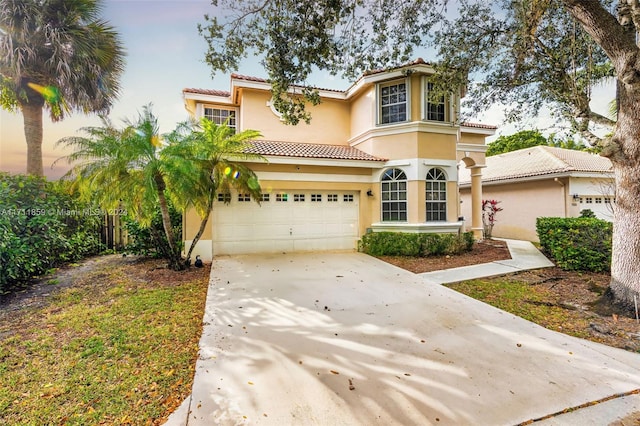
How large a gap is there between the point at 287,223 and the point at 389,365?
8.12 metres

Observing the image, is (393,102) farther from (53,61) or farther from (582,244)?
(53,61)

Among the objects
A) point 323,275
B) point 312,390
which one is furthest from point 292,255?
point 312,390

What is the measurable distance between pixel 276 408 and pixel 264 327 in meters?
1.94

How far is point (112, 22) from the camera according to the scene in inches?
422

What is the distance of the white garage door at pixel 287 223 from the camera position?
10.7 m

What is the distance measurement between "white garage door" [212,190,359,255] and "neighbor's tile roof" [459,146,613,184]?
10.4 metres

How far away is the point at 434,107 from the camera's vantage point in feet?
37.4

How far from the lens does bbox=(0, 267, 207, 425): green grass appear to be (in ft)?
9.55

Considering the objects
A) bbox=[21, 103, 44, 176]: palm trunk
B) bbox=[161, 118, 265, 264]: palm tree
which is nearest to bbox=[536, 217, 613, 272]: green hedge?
bbox=[161, 118, 265, 264]: palm tree

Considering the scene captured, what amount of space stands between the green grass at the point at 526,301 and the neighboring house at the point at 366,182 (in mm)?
3903

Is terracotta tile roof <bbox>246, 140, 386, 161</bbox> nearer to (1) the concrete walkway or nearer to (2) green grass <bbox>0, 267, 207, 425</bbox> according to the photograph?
(1) the concrete walkway

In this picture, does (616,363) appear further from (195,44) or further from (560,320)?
(195,44)

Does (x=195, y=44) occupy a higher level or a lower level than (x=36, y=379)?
higher

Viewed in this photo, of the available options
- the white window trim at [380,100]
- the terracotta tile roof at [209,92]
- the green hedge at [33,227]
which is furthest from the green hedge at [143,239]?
the white window trim at [380,100]
